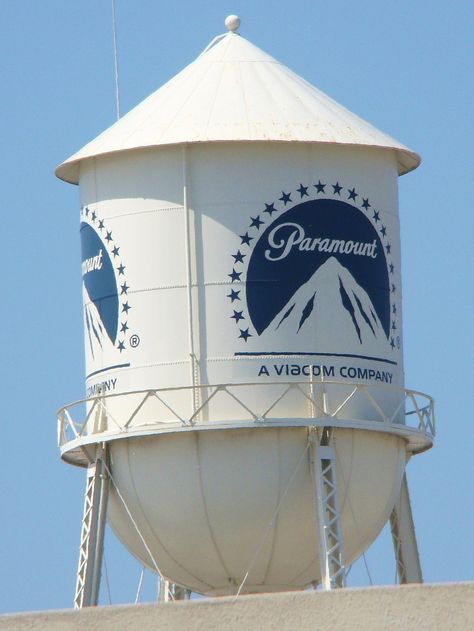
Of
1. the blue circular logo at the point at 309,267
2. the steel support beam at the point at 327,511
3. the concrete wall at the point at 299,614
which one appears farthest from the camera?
the blue circular logo at the point at 309,267

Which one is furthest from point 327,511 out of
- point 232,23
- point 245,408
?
point 232,23

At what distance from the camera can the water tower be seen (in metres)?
29.7

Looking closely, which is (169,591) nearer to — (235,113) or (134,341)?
(134,341)

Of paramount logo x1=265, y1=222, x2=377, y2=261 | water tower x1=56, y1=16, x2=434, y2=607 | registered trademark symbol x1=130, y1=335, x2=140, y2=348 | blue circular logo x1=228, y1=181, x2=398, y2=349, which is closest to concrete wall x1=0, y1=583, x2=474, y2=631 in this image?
water tower x1=56, y1=16, x2=434, y2=607

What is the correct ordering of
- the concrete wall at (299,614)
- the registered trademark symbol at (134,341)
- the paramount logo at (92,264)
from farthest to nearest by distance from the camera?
the paramount logo at (92,264)
the registered trademark symbol at (134,341)
the concrete wall at (299,614)

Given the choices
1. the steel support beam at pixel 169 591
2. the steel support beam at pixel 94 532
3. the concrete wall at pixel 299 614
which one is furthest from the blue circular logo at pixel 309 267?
the concrete wall at pixel 299 614

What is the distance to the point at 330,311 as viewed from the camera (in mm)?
30156

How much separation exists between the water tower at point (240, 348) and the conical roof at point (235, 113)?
0.05m

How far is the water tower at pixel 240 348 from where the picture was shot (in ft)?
97.5

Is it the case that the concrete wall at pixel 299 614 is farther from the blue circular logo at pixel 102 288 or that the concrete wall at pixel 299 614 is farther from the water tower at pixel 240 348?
the blue circular logo at pixel 102 288

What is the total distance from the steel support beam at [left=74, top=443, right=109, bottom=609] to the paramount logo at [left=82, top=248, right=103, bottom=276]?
2947mm

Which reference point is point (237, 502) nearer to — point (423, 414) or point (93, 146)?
point (423, 414)

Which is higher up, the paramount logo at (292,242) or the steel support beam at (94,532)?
the paramount logo at (292,242)

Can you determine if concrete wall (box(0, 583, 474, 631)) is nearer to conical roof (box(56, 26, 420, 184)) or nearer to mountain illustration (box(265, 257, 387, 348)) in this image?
mountain illustration (box(265, 257, 387, 348))
